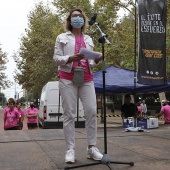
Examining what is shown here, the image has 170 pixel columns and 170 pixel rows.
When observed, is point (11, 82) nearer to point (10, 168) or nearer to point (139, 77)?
point (139, 77)

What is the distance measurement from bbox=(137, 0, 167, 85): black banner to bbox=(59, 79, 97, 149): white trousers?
4.77 metres

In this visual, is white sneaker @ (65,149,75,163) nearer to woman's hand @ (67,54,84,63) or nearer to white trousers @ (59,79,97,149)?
white trousers @ (59,79,97,149)

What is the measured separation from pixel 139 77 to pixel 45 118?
599 centimetres

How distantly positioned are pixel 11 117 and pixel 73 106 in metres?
6.27

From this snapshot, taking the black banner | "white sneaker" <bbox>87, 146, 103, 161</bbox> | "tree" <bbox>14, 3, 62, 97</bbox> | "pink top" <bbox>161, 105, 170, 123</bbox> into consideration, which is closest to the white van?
"pink top" <bbox>161, 105, 170, 123</bbox>

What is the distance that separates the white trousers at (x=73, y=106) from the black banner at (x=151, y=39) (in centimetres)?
477

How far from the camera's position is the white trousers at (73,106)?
161 inches

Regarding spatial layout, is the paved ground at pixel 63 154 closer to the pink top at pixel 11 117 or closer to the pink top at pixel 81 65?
the pink top at pixel 81 65

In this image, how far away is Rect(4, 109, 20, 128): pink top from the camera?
9.91m

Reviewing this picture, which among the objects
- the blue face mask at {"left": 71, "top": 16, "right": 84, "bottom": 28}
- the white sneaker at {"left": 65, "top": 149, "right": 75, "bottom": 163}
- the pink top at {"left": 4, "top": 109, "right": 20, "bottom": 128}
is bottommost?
the white sneaker at {"left": 65, "top": 149, "right": 75, "bottom": 163}

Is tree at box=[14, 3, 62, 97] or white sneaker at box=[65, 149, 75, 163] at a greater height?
tree at box=[14, 3, 62, 97]

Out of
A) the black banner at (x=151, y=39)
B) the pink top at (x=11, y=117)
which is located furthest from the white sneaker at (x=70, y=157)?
the pink top at (x=11, y=117)

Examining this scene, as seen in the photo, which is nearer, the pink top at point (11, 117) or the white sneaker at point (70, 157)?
the white sneaker at point (70, 157)

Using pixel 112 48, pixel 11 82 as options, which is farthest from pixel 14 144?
pixel 11 82
